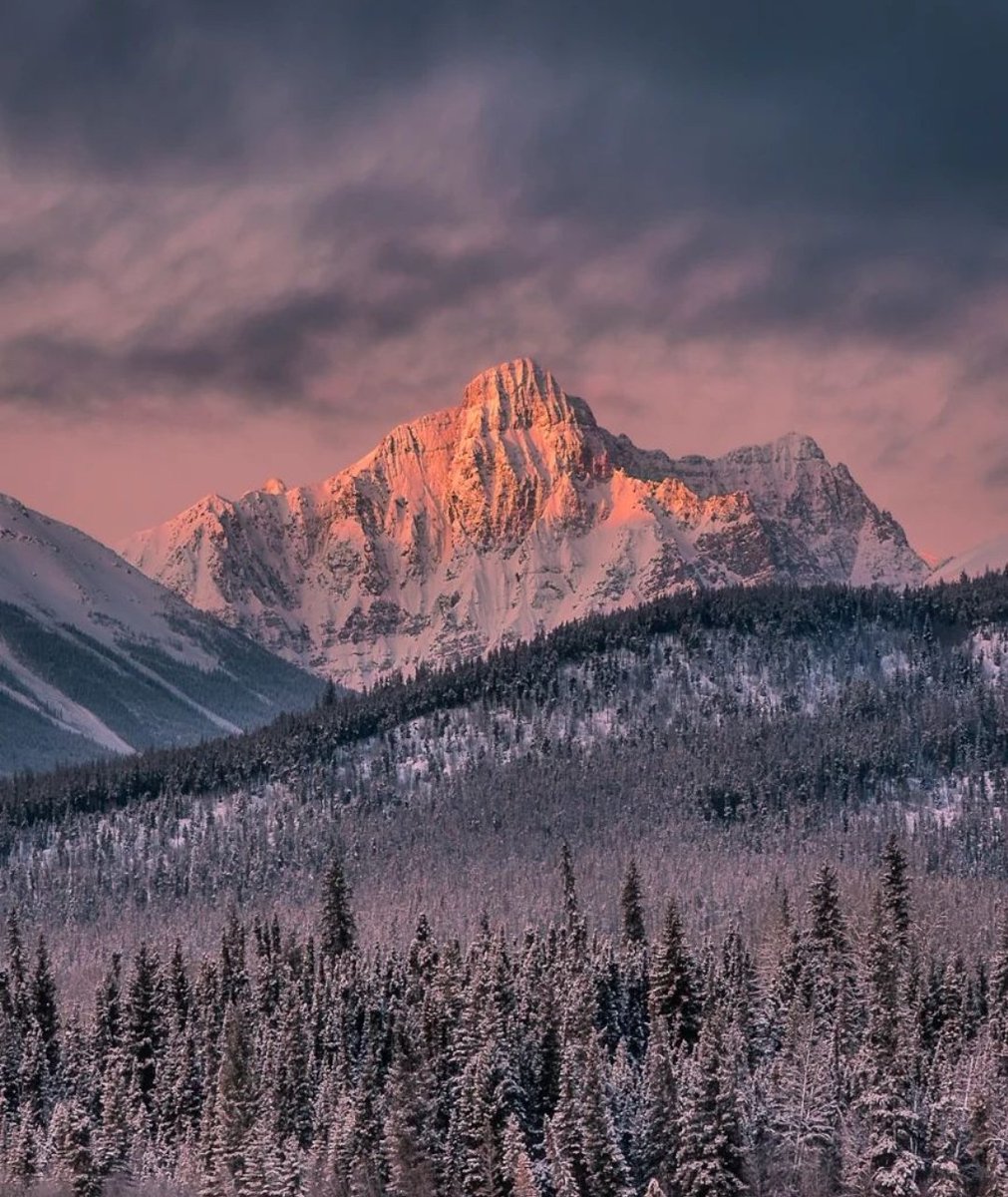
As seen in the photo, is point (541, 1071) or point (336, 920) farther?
point (336, 920)

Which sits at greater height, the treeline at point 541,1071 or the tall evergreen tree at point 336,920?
the tall evergreen tree at point 336,920

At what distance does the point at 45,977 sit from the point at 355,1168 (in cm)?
5318

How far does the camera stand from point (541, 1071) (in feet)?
453

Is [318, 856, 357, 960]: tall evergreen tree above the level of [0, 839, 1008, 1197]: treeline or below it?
above

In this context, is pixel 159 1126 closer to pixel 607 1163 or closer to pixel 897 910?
pixel 607 1163

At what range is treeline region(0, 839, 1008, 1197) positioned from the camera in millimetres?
125250

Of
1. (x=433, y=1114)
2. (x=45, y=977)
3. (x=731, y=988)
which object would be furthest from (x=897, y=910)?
(x=45, y=977)

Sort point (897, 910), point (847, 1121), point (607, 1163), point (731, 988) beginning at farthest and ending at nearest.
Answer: point (897, 910), point (731, 988), point (847, 1121), point (607, 1163)

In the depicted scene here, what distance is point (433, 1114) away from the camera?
135875mm

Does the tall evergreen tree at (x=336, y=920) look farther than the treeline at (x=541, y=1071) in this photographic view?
Yes

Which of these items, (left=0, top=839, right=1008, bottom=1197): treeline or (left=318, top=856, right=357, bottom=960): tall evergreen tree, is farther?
(left=318, top=856, right=357, bottom=960): tall evergreen tree

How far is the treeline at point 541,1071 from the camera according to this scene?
125 meters

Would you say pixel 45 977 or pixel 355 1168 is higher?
pixel 45 977

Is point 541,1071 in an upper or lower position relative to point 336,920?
lower
